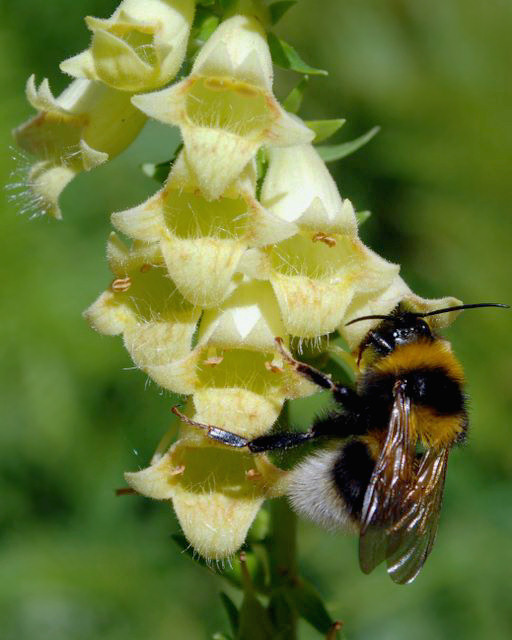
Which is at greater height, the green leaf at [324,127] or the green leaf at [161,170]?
the green leaf at [324,127]

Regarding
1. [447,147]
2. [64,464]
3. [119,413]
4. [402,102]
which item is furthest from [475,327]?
[64,464]

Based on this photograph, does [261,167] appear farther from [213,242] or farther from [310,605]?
[310,605]

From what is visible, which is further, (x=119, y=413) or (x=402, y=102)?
(x=402, y=102)

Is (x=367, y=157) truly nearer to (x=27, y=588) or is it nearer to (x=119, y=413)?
(x=119, y=413)

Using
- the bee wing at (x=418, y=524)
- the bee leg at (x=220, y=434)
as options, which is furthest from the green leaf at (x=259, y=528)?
the bee leg at (x=220, y=434)

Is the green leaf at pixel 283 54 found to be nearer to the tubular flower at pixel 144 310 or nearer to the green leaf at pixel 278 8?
the green leaf at pixel 278 8

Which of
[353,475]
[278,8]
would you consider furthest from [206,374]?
[278,8]
